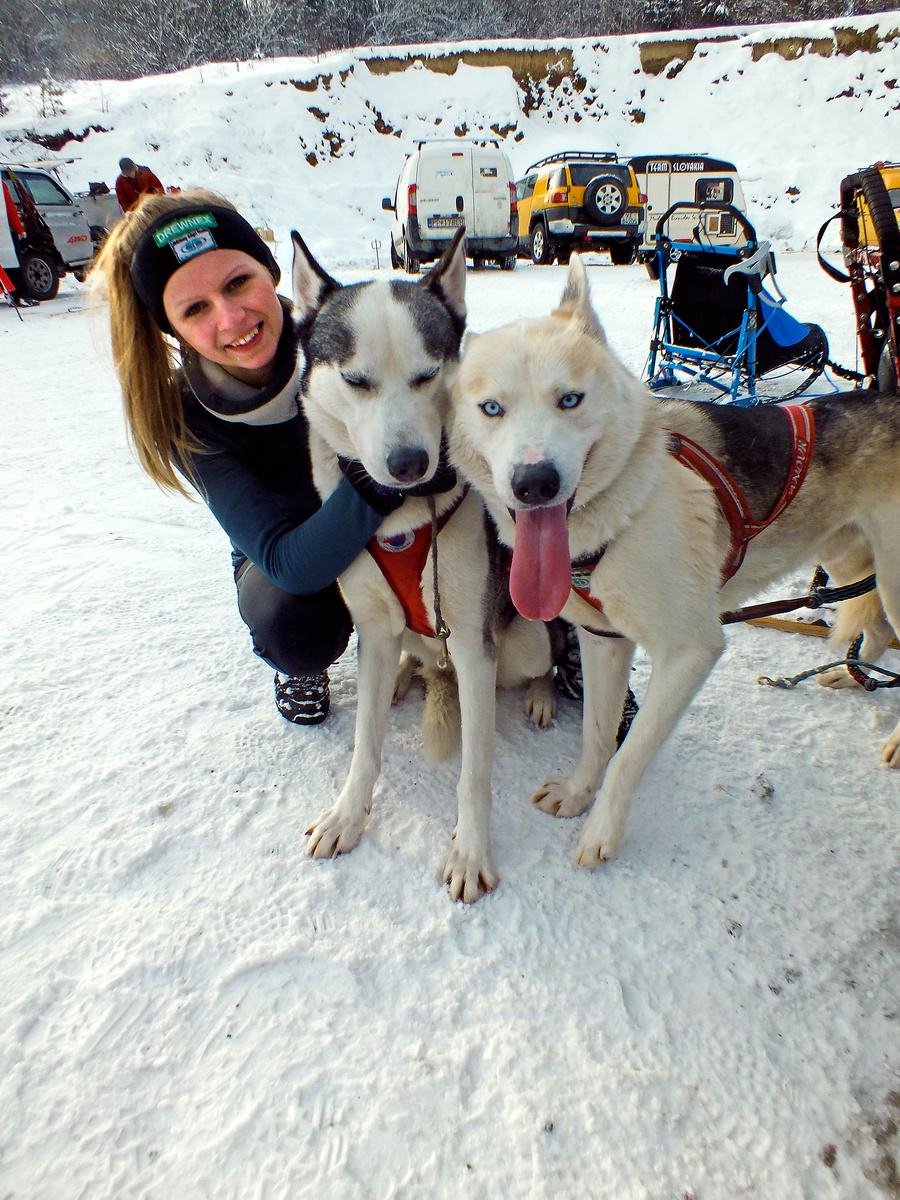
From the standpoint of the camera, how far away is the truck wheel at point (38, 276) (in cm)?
934

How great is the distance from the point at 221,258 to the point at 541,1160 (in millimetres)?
1979

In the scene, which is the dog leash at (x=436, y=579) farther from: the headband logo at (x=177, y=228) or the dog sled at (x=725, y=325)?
the dog sled at (x=725, y=325)

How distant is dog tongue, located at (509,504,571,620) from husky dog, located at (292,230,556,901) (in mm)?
186

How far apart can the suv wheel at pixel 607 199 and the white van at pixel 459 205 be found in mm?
1261

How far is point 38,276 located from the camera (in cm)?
962

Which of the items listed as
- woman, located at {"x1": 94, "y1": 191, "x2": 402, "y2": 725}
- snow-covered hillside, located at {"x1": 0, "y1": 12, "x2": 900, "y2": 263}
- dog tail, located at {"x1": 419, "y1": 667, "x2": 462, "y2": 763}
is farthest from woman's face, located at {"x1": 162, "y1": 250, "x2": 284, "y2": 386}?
snow-covered hillside, located at {"x1": 0, "y1": 12, "x2": 900, "y2": 263}

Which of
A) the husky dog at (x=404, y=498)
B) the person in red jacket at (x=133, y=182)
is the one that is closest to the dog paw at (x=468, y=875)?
the husky dog at (x=404, y=498)

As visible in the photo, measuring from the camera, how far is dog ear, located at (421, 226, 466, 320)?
1615 mm

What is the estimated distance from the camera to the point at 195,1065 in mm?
1177

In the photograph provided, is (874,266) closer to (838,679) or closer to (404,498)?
(838,679)

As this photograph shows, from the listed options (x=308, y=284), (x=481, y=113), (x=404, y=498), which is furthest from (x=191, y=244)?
(x=481, y=113)

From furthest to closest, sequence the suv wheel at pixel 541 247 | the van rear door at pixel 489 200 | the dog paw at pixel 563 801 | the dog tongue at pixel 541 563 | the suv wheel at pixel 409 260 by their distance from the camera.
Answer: the suv wheel at pixel 541 247 → the suv wheel at pixel 409 260 → the van rear door at pixel 489 200 → the dog paw at pixel 563 801 → the dog tongue at pixel 541 563

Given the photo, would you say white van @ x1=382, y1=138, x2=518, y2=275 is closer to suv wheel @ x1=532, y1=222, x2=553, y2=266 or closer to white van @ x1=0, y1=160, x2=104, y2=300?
suv wheel @ x1=532, y1=222, x2=553, y2=266

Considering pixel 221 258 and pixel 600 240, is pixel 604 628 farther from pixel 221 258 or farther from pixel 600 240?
pixel 600 240
